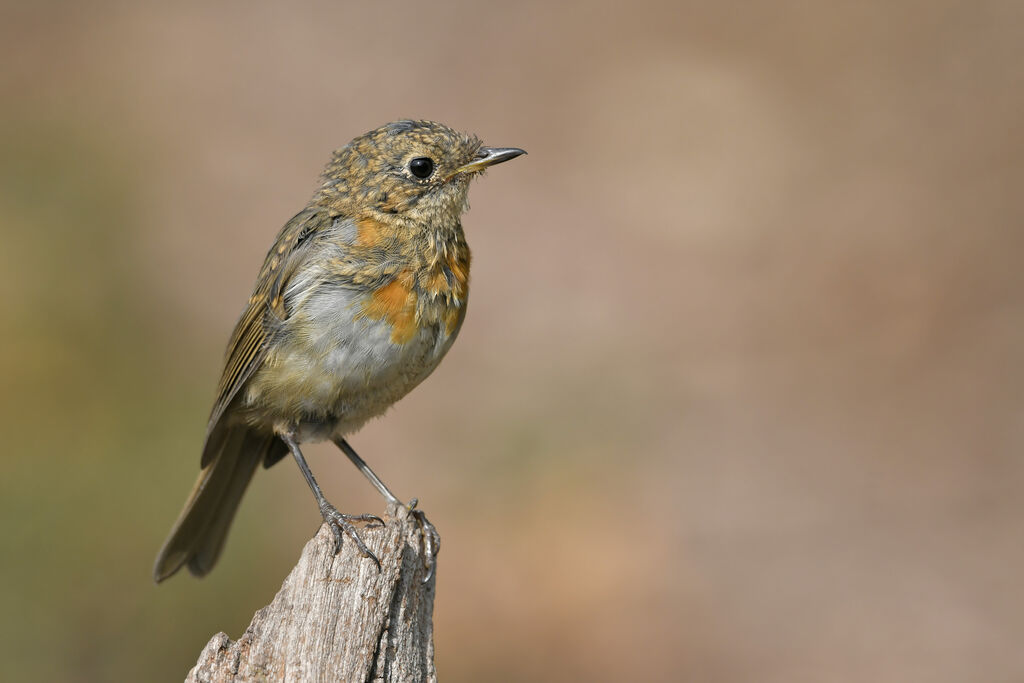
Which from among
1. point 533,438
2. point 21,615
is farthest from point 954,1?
point 21,615

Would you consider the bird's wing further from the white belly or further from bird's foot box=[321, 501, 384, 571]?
bird's foot box=[321, 501, 384, 571]

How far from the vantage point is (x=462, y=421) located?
25.6ft

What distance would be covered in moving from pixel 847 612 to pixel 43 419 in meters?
4.56

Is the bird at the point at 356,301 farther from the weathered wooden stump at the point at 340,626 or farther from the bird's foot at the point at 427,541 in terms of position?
the weathered wooden stump at the point at 340,626

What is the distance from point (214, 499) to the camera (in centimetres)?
458

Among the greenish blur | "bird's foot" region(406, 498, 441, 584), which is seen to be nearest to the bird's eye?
"bird's foot" region(406, 498, 441, 584)

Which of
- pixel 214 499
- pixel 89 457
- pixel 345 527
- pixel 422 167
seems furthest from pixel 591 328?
pixel 345 527

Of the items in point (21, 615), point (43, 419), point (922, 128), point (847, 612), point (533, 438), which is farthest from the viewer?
point (922, 128)

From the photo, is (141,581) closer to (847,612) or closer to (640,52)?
(847,612)

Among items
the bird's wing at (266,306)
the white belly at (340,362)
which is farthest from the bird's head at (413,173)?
the white belly at (340,362)

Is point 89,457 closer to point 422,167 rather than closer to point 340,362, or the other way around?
point 340,362

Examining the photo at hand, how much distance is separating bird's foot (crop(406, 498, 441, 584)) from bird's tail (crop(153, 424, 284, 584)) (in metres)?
1.01

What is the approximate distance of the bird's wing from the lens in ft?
13.5

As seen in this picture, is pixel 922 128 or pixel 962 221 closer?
pixel 962 221
